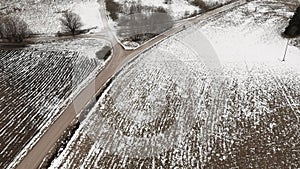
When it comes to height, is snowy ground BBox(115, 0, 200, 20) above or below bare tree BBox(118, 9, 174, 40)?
above

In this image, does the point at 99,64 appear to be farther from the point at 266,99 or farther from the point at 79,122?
the point at 266,99

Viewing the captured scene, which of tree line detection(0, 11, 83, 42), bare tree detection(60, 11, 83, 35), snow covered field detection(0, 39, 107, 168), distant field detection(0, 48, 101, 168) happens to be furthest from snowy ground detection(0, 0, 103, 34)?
distant field detection(0, 48, 101, 168)

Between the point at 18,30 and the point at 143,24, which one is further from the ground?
the point at 143,24

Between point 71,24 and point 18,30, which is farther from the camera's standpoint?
point 71,24

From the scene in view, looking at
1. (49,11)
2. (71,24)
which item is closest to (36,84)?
(71,24)

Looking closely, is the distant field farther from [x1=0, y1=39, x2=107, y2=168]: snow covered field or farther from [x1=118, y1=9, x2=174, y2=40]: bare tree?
[x1=118, y1=9, x2=174, y2=40]: bare tree

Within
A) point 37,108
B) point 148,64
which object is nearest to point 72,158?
point 37,108

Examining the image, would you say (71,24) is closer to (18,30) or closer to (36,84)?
(18,30)
